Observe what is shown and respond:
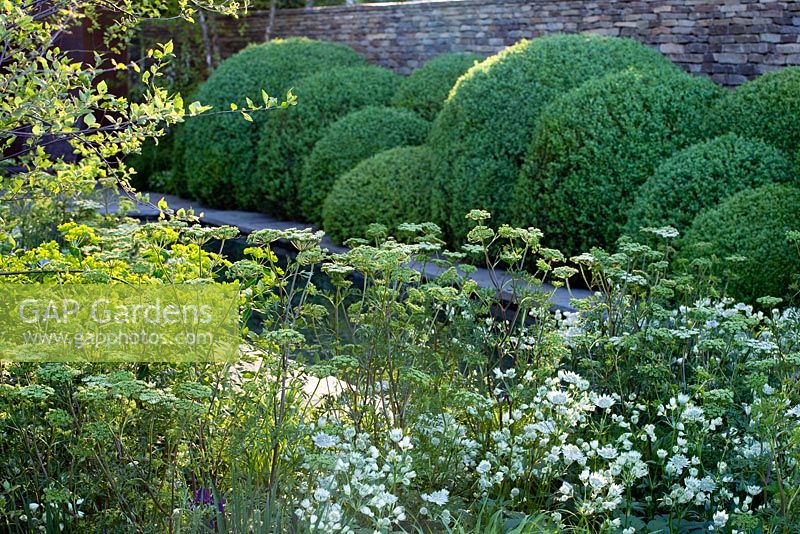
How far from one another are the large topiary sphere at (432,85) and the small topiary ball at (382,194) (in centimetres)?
115

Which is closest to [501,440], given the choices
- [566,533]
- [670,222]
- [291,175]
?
[566,533]

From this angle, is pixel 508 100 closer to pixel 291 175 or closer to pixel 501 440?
pixel 291 175

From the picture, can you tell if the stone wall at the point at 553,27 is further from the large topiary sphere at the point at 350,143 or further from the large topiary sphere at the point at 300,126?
the large topiary sphere at the point at 350,143

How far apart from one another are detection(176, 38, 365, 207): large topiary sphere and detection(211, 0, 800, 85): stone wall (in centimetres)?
79

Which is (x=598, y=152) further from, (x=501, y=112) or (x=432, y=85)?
(x=432, y=85)

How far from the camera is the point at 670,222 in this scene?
6.48m

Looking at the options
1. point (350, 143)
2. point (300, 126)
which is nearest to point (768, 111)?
point (350, 143)

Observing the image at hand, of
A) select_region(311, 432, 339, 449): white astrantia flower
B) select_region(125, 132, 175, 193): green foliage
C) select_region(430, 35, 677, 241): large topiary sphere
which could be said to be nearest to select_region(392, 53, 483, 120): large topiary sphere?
select_region(430, 35, 677, 241): large topiary sphere

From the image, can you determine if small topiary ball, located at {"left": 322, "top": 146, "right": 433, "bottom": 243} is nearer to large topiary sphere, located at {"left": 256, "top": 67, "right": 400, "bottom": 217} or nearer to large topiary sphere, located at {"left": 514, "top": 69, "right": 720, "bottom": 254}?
large topiary sphere, located at {"left": 514, "top": 69, "right": 720, "bottom": 254}

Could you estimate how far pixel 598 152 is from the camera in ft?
23.1

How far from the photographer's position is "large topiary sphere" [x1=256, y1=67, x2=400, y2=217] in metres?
A: 10.1

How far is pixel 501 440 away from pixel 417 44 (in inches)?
351

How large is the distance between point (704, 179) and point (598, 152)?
818 mm

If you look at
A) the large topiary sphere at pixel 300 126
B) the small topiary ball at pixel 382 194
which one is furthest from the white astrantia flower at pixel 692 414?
the large topiary sphere at pixel 300 126
